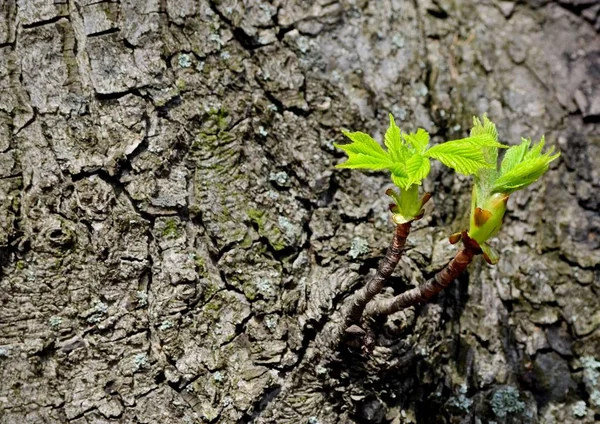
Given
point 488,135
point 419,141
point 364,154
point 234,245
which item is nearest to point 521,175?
point 488,135

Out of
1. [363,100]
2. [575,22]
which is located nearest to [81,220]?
[363,100]

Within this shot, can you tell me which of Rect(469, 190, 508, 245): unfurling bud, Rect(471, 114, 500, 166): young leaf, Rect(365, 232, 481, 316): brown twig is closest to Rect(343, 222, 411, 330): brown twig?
Rect(365, 232, 481, 316): brown twig

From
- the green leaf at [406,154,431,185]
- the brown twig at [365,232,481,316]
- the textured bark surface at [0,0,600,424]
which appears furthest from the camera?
the textured bark surface at [0,0,600,424]

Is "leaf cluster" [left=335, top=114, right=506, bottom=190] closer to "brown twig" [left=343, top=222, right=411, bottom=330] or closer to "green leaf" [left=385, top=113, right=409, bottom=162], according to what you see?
"green leaf" [left=385, top=113, right=409, bottom=162]

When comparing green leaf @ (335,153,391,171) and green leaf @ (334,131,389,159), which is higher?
green leaf @ (334,131,389,159)

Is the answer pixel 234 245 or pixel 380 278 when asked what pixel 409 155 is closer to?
pixel 380 278

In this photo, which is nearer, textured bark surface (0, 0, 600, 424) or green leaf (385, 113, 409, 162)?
green leaf (385, 113, 409, 162)

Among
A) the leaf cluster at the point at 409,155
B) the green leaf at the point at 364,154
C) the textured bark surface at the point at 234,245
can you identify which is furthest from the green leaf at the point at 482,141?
the textured bark surface at the point at 234,245

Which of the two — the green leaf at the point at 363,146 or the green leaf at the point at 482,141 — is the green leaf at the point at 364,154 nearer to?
the green leaf at the point at 363,146
